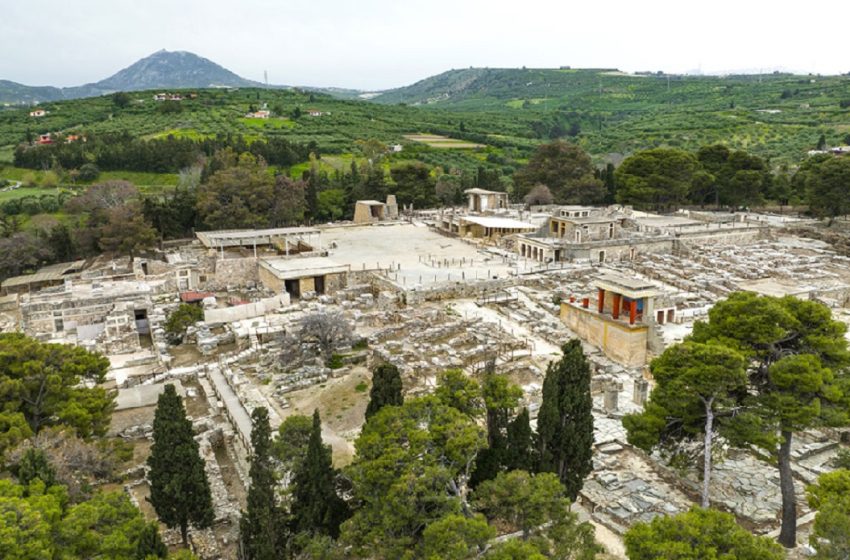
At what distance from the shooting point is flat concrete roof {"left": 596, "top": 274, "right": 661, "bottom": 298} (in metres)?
24.7

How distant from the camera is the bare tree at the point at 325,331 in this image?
24.9 meters

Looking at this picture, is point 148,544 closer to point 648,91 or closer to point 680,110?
point 680,110

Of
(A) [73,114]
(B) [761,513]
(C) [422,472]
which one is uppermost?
(A) [73,114]

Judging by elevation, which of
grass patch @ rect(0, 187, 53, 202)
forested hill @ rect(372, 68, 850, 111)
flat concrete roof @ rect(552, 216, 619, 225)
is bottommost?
flat concrete roof @ rect(552, 216, 619, 225)

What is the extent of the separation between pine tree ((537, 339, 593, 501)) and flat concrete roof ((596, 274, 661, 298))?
33.8ft

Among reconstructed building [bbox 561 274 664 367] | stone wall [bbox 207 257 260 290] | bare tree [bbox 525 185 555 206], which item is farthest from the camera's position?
bare tree [bbox 525 185 555 206]

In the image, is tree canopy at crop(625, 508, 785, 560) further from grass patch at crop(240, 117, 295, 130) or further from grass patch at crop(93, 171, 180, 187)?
grass patch at crop(240, 117, 295, 130)

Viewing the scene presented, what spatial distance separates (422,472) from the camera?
40.3ft

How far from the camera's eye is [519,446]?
47.9 ft

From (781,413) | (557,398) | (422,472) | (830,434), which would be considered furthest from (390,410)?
(830,434)

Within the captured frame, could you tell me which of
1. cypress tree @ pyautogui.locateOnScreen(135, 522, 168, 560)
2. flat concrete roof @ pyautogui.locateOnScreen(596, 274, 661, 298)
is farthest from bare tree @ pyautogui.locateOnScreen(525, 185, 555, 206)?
cypress tree @ pyautogui.locateOnScreen(135, 522, 168, 560)

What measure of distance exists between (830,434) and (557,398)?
10011 millimetres

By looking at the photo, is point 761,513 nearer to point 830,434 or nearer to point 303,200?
point 830,434

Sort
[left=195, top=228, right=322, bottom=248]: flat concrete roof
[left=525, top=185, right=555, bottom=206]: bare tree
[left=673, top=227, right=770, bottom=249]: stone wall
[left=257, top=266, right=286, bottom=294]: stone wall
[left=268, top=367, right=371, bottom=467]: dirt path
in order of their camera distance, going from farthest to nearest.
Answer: [left=525, top=185, right=555, bottom=206]: bare tree → [left=673, top=227, right=770, bottom=249]: stone wall → [left=195, top=228, right=322, bottom=248]: flat concrete roof → [left=257, top=266, right=286, bottom=294]: stone wall → [left=268, top=367, right=371, bottom=467]: dirt path
